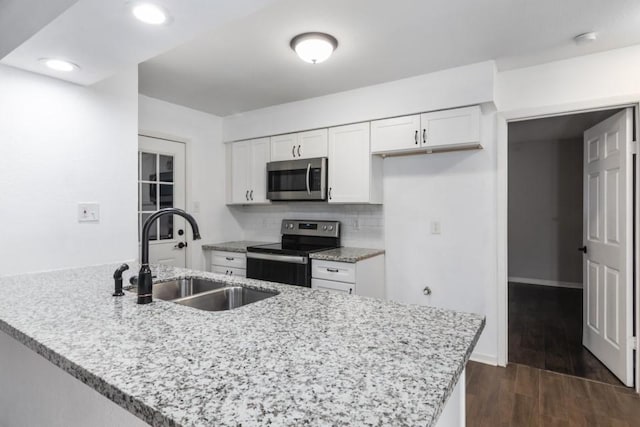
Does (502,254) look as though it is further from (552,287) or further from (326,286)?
(552,287)

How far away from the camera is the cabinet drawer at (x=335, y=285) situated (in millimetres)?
2960

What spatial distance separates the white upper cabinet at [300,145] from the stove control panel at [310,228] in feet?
2.30

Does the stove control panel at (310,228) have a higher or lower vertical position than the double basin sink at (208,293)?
higher

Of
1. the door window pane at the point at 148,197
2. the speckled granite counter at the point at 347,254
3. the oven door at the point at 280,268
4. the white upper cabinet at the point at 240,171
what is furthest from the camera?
the white upper cabinet at the point at 240,171

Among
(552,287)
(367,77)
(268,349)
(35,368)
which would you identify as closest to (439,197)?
(367,77)

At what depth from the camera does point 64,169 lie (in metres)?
2.16

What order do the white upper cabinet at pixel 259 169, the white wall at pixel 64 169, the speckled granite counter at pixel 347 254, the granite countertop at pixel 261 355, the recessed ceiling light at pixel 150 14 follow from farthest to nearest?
1. the white upper cabinet at pixel 259 169
2. the speckled granite counter at pixel 347 254
3. the white wall at pixel 64 169
4. the recessed ceiling light at pixel 150 14
5. the granite countertop at pixel 261 355

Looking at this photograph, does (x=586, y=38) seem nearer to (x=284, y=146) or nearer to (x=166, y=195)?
(x=284, y=146)

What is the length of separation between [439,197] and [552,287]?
3716 mm

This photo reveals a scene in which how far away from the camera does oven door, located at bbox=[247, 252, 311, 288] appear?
316 cm

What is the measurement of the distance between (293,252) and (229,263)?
2.97ft

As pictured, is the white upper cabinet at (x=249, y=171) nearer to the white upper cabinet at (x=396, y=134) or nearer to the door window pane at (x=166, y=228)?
the door window pane at (x=166, y=228)

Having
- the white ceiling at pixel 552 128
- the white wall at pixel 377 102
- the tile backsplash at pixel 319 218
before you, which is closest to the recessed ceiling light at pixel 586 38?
the white wall at pixel 377 102

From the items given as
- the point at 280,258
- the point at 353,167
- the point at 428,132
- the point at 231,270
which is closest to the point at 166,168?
the point at 231,270
